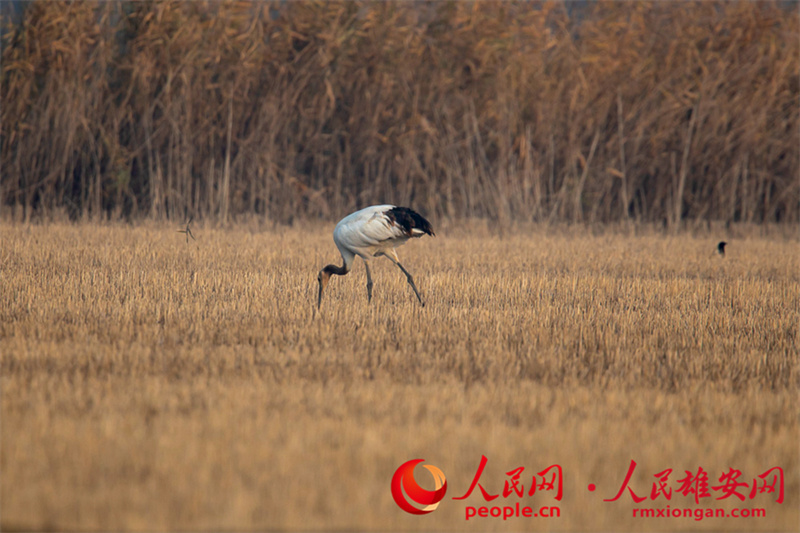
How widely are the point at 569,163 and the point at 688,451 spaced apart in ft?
32.4

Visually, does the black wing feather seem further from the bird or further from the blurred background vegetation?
the blurred background vegetation

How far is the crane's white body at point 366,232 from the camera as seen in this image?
20.1 feet

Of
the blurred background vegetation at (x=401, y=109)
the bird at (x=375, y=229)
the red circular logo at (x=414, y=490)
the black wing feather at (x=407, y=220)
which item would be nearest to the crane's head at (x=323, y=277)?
the bird at (x=375, y=229)

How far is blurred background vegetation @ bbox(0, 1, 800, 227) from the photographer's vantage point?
1146 centimetres

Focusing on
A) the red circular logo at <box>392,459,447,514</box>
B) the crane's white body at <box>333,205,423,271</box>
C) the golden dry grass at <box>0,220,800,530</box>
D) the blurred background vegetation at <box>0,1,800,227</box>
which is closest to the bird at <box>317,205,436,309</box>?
the crane's white body at <box>333,205,423,271</box>

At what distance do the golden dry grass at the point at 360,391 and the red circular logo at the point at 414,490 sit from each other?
1.6 inches

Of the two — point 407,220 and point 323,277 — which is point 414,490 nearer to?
point 323,277

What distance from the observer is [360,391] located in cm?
349

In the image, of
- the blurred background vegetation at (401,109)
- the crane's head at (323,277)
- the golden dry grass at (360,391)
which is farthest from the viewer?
the blurred background vegetation at (401,109)

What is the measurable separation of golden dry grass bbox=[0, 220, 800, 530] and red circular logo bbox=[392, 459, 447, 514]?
0.04 metres

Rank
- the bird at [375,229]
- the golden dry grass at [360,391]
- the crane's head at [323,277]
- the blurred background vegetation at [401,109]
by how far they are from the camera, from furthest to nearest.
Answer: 1. the blurred background vegetation at [401,109]
2. the bird at [375,229]
3. the crane's head at [323,277]
4. the golden dry grass at [360,391]

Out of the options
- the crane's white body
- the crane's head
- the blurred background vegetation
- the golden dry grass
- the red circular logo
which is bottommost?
the red circular logo

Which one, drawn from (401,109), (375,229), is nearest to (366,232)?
(375,229)

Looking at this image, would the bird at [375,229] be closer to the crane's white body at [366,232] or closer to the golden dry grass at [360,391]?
the crane's white body at [366,232]
